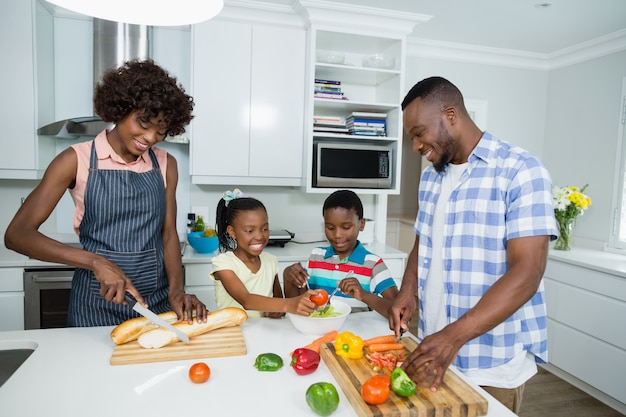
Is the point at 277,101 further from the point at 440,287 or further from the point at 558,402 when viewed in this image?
the point at 558,402

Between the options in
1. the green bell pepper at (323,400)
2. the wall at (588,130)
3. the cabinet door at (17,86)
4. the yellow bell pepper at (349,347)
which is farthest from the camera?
the wall at (588,130)

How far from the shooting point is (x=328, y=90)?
3008 mm

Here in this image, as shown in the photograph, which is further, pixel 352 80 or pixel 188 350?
pixel 352 80

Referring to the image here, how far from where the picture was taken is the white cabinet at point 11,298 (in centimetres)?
234

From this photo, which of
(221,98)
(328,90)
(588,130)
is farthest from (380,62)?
(588,130)

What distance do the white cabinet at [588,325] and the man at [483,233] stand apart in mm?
1772

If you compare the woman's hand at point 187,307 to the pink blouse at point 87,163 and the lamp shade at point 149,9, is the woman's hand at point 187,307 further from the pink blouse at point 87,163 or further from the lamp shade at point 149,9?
the lamp shade at point 149,9

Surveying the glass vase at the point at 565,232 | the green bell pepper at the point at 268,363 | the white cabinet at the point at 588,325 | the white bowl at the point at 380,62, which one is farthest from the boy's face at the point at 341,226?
the glass vase at the point at 565,232

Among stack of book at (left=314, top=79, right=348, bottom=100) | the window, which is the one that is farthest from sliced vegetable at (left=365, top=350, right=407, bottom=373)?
the window

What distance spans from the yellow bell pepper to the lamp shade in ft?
2.79

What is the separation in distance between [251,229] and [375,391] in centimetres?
84

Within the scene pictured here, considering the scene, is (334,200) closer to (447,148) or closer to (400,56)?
(447,148)

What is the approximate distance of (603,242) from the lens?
3.31 m

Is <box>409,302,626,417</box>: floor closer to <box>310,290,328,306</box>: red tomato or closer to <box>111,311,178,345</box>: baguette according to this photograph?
<box>310,290,328,306</box>: red tomato
